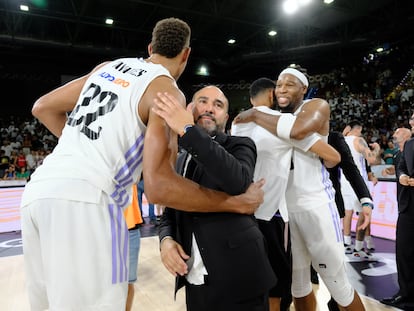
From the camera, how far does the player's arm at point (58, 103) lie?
1.69 meters

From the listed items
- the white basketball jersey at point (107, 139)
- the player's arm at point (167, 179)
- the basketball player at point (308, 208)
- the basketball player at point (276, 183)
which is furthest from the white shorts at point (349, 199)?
the white basketball jersey at point (107, 139)

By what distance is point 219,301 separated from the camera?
1449 mm

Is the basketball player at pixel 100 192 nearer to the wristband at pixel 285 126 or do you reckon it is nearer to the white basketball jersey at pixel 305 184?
the wristband at pixel 285 126

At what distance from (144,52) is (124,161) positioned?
1388 centimetres

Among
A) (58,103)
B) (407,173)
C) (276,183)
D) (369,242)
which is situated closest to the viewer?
(58,103)

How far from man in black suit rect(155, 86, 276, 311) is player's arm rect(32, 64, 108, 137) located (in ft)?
1.97

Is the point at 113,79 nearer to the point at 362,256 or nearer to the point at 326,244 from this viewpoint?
the point at 326,244

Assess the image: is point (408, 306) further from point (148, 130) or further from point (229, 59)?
point (229, 59)

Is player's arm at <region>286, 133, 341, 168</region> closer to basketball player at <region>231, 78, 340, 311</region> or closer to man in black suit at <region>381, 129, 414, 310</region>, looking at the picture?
basketball player at <region>231, 78, 340, 311</region>

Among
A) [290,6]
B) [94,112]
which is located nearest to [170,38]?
[94,112]

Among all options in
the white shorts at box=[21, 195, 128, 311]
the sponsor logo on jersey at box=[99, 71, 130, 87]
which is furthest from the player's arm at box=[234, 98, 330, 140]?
the white shorts at box=[21, 195, 128, 311]

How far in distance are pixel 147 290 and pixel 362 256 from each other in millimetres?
2802

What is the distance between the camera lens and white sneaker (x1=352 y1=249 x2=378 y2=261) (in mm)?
4410

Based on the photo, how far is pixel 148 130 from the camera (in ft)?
4.37
